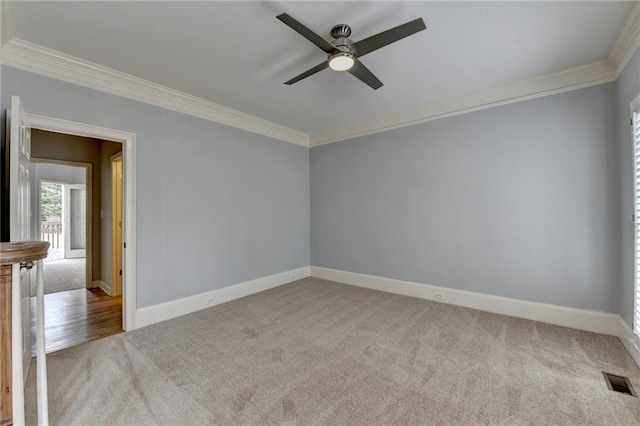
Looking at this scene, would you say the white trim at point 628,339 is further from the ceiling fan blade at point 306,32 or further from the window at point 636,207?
the ceiling fan blade at point 306,32

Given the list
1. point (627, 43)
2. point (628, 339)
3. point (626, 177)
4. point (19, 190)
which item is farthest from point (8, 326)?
point (627, 43)

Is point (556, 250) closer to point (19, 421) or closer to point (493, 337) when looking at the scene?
point (493, 337)

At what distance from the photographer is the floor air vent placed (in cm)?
194

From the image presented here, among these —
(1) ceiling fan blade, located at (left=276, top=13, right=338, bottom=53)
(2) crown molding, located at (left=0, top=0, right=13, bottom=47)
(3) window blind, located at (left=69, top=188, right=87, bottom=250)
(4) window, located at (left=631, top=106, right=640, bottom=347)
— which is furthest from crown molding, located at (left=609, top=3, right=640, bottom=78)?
(3) window blind, located at (left=69, top=188, right=87, bottom=250)

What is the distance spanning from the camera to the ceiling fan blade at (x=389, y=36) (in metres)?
1.78

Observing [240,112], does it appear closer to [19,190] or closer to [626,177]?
[19,190]

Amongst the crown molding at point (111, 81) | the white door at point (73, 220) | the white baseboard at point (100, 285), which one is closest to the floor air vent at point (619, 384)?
the crown molding at point (111, 81)

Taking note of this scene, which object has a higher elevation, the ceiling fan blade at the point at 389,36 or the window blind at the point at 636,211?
the ceiling fan blade at the point at 389,36

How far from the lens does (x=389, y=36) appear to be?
193cm

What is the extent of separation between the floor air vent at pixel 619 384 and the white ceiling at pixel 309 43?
274 centimetres

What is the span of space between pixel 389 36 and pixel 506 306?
10.6 feet

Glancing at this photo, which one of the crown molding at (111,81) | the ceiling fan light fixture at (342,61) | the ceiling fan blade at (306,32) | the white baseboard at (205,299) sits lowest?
the white baseboard at (205,299)

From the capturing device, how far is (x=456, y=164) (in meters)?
3.71

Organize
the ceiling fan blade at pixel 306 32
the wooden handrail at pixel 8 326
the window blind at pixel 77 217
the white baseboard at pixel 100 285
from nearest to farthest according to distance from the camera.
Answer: the wooden handrail at pixel 8 326, the ceiling fan blade at pixel 306 32, the white baseboard at pixel 100 285, the window blind at pixel 77 217
